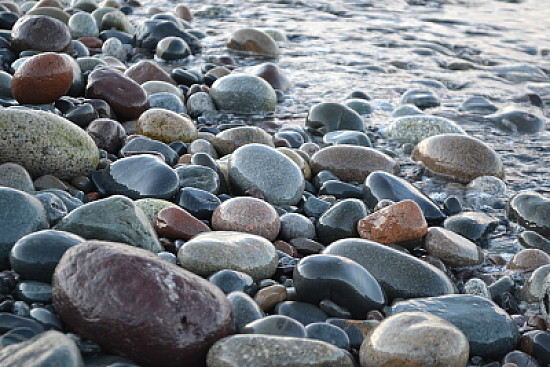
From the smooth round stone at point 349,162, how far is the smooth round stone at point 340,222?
951mm

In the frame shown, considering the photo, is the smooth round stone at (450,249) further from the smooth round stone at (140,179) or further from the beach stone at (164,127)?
the beach stone at (164,127)

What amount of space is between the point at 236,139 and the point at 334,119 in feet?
4.25

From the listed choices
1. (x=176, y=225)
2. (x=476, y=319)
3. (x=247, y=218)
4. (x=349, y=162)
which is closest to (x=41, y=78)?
(x=176, y=225)

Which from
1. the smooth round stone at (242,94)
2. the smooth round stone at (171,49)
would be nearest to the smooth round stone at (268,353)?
the smooth round stone at (242,94)

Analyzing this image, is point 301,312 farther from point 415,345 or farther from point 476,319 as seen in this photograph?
point 476,319

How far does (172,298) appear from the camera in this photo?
2369 mm

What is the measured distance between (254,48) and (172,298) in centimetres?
680

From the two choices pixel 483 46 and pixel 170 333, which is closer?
pixel 170 333

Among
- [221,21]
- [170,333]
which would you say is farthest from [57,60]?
[221,21]

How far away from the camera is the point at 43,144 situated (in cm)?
392

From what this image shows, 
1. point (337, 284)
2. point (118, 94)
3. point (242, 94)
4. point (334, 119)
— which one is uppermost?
point (118, 94)

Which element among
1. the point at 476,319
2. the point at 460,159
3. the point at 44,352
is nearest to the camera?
the point at 44,352

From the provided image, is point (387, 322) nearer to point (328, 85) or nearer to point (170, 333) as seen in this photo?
point (170, 333)

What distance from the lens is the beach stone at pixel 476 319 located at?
294 centimetres
